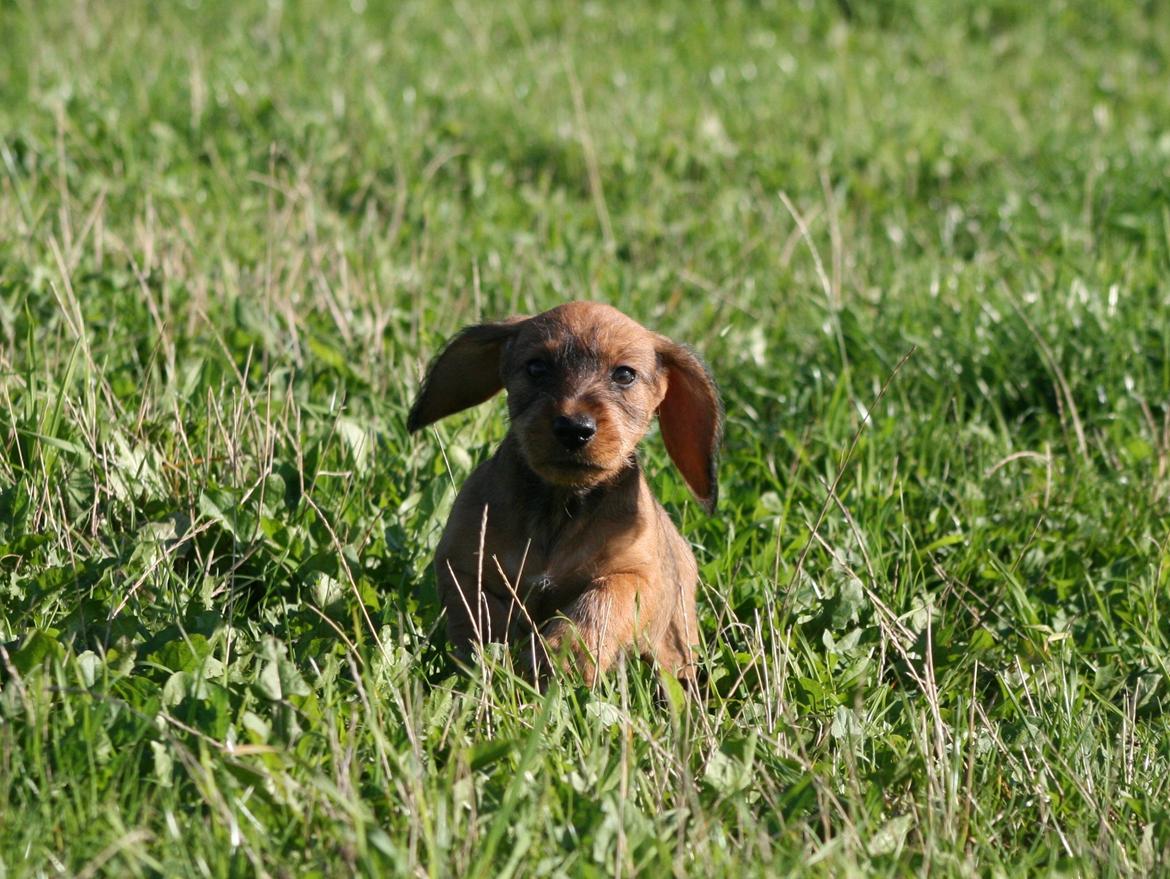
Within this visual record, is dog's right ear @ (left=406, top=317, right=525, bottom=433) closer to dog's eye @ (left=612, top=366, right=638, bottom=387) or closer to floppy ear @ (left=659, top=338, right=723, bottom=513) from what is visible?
dog's eye @ (left=612, top=366, right=638, bottom=387)

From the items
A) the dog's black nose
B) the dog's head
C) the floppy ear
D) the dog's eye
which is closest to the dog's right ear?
the dog's head

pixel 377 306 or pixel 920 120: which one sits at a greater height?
pixel 377 306

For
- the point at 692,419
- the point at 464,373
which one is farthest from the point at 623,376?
the point at 464,373

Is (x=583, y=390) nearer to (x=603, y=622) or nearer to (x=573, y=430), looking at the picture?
(x=573, y=430)

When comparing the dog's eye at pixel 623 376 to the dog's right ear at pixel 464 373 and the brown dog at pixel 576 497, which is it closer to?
the brown dog at pixel 576 497

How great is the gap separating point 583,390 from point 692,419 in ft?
1.66

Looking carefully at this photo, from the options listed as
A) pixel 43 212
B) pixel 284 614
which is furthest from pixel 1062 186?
pixel 284 614

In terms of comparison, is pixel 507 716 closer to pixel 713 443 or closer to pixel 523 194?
pixel 713 443

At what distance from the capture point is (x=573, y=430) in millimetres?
3844

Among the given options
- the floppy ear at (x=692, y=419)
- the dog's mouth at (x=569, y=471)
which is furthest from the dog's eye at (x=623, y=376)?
the dog's mouth at (x=569, y=471)

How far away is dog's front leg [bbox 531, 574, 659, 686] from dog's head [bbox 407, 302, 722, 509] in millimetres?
280

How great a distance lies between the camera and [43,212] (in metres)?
6.31

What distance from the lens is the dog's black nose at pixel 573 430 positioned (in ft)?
12.6

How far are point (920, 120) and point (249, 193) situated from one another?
13.6 feet
